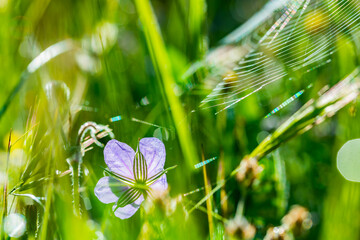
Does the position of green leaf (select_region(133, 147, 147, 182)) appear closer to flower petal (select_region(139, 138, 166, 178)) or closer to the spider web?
flower petal (select_region(139, 138, 166, 178))

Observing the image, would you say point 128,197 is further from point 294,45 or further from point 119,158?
point 294,45

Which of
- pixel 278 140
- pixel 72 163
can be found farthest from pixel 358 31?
pixel 72 163

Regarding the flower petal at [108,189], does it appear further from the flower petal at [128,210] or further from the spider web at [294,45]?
the spider web at [294,45]

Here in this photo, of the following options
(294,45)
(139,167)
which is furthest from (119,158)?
(294,45)

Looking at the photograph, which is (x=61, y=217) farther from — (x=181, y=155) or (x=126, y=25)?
(x=126, y=25)

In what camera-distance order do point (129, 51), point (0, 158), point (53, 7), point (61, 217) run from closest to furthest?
point (61, 217) → point (0, 158) → point (53, 7) → point (129, 51)

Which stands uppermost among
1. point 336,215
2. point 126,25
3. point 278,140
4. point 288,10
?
point 126,25

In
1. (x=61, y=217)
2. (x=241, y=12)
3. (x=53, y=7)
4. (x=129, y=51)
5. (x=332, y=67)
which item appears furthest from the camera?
(x=241, y=12)

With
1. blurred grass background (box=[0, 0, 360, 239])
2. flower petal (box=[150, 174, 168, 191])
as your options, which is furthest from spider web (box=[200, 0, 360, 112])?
flower petal (box=[150, 174, 168, 191])
